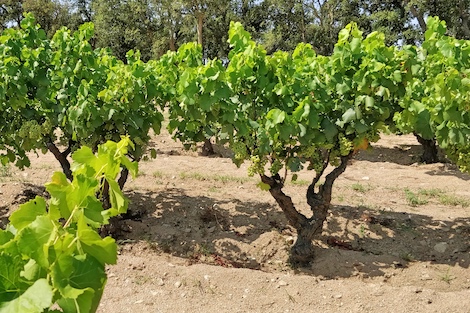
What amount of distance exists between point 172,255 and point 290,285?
1566mm

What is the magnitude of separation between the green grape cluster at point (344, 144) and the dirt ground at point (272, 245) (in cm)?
89

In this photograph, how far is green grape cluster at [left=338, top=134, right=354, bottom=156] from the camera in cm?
402

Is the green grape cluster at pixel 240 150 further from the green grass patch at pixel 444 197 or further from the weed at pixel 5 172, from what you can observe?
the weed at pixel 5 172

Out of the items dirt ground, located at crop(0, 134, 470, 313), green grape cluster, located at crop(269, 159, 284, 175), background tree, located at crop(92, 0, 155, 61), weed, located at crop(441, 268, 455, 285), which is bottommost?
weed, located at crop(441, 268, 455, 285)

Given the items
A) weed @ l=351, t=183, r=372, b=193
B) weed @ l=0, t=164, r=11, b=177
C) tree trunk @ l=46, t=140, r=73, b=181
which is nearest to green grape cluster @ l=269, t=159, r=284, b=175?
tree trunk @ l=46, t=140, r=73, b=181

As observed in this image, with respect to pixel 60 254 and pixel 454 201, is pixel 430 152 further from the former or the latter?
pixel 60 254

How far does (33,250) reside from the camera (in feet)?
4.05

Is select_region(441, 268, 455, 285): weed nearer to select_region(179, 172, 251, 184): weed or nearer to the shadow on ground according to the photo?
the shadow on ground

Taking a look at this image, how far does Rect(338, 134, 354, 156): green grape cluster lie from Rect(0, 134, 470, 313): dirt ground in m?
0.89

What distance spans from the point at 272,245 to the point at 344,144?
1.47m

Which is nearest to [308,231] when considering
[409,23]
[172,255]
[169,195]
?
[172,255]

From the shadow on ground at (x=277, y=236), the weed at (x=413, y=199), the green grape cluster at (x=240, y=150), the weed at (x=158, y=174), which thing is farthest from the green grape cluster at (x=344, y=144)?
the weed at (x=158, y=174)

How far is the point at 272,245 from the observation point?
490 cm

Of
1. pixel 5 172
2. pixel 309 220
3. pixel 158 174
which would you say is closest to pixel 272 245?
pixel 309 220
